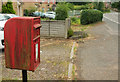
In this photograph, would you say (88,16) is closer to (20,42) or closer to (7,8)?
(7,8)

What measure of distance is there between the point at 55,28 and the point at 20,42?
7.28 metres

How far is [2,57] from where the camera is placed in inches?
210

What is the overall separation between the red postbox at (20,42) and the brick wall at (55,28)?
7.17 m

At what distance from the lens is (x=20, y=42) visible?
1937 millimetres

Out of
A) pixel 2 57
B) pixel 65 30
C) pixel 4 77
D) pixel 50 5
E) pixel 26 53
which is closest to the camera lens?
pixel 26 53

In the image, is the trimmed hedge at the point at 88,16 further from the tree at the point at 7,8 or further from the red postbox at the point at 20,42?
the red postbox at the point at 20,42

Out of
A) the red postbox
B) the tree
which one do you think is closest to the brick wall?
the red postbox

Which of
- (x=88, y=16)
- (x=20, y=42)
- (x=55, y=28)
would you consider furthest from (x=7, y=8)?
(x=20, y=42)

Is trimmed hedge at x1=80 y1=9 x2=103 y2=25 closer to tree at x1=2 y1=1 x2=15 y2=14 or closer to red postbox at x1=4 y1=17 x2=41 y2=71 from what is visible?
tree at x1=2 y1=1 x2=15 y2=14

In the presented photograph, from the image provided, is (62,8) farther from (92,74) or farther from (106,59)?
(92,74)

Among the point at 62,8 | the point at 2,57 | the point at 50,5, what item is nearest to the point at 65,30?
the point at 62,8

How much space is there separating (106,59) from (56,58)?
1947 mm

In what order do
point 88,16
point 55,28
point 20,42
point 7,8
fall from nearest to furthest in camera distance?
1. point 20,42
2. point 55,28
3. point 7,8
4. point 88,16

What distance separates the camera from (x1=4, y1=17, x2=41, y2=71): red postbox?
1.89m
